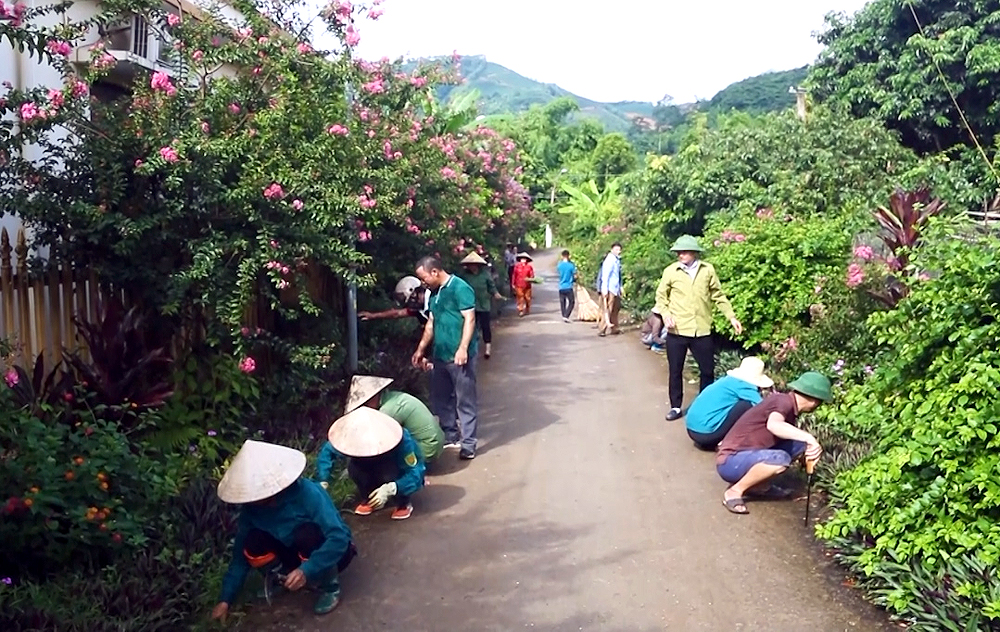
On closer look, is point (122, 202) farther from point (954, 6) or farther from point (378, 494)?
point (954, 6)

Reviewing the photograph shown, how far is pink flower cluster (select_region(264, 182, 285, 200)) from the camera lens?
684cm

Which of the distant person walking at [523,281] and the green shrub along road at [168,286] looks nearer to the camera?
the green shrub along road at [168,286]

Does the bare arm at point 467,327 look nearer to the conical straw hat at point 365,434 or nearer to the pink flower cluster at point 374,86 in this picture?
the conical straw hat at point 365,434

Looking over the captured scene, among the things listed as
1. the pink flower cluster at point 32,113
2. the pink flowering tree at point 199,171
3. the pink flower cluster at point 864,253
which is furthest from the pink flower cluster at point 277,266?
the pink flower cluster at point 864,253

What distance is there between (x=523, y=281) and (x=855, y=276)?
481 inches

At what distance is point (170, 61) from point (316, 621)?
519cm

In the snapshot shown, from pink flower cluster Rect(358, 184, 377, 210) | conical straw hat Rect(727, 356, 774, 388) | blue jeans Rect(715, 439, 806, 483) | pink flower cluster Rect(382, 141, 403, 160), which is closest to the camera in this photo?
blue jeans Rect(715, 439, 806, 483)

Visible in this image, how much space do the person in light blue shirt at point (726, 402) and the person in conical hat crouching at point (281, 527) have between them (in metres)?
3.73

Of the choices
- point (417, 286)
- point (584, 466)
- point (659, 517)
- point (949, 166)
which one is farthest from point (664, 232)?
point (659, 517)

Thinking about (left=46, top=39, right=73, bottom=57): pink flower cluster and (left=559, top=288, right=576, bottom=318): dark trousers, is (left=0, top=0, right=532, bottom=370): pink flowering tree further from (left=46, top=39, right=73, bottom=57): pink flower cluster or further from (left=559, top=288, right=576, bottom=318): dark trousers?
(left=559, top=288, right=576, bottom=318): dark trousers

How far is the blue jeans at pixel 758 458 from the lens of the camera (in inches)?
261

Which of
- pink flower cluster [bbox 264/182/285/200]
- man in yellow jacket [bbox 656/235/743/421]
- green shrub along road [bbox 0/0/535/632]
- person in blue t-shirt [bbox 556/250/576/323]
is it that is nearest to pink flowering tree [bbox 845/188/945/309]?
man in yellow jacket [bbox 656/235/743/421]

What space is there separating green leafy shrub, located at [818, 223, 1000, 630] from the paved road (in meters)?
0.40

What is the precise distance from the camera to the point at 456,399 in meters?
8.31
